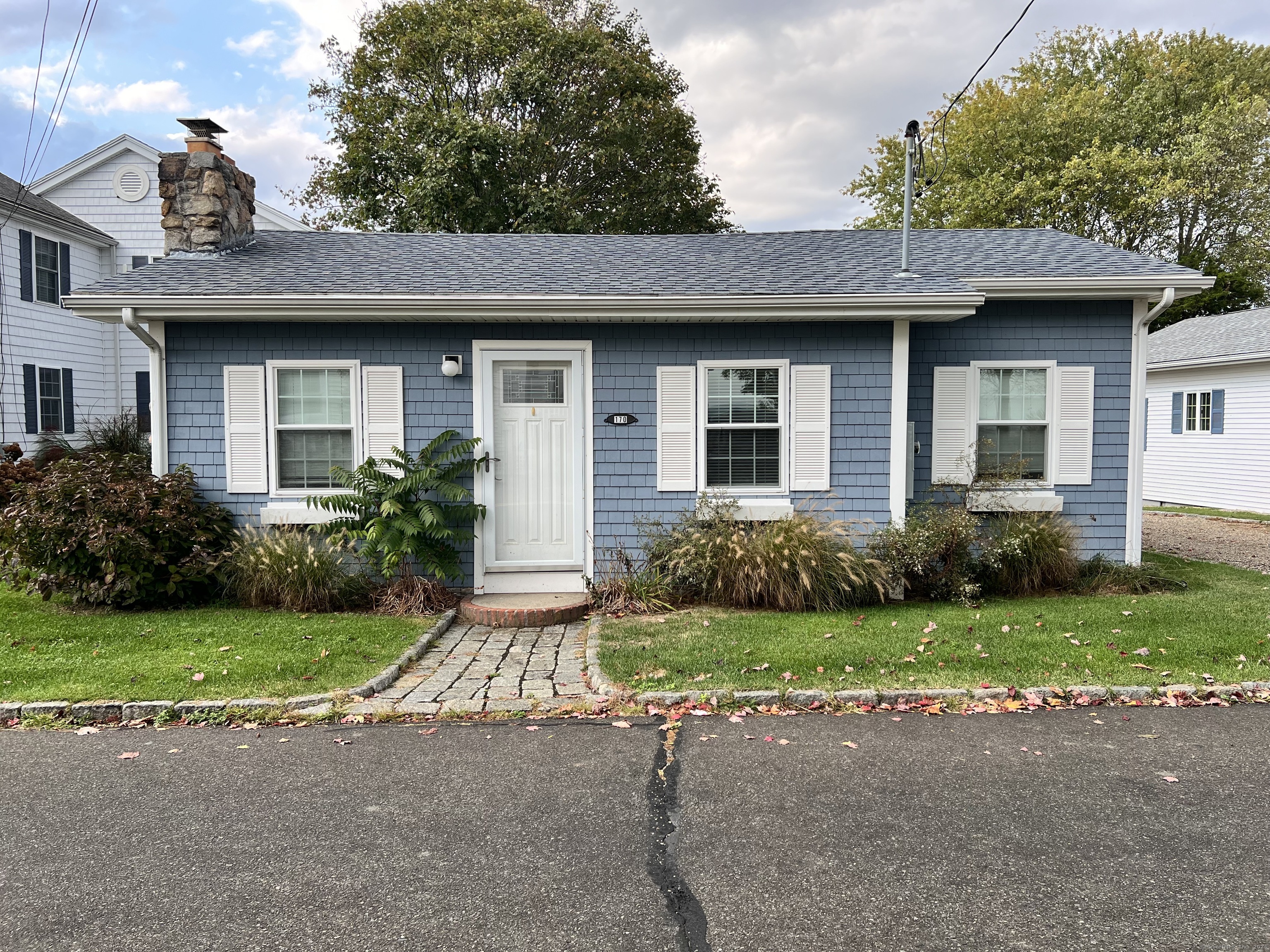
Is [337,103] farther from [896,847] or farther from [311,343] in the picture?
[896,847]

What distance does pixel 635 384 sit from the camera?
7965 millimetres

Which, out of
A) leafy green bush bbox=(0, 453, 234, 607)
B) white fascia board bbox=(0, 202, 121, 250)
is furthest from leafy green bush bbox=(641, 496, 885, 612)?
white fascia board bbox=(0, 202, 121, 250)

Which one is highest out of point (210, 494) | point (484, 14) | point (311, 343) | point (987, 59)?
point (484, 14)

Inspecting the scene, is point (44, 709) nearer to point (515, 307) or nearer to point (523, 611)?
point (523, 611)

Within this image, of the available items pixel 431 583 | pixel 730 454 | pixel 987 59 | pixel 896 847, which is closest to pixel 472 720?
pixel 896 847

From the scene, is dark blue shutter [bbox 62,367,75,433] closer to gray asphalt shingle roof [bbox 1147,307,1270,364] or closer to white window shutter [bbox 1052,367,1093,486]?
white window shutter [bbox 1052,367,1093,486]

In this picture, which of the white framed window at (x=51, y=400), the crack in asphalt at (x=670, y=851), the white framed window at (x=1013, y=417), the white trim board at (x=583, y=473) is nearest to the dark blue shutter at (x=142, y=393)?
the white framed window at (x=51, y=400)

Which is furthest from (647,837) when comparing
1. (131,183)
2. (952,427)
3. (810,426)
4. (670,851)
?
(131,183)

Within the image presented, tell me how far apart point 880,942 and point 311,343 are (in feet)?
23.6

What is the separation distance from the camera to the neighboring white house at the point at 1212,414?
15398 mm

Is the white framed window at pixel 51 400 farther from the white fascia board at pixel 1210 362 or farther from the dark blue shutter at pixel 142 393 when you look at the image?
the white fascia board at pixel 1210 362

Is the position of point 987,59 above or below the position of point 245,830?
above

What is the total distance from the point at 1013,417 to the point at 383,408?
656 cm

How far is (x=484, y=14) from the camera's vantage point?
20469 millimetres
